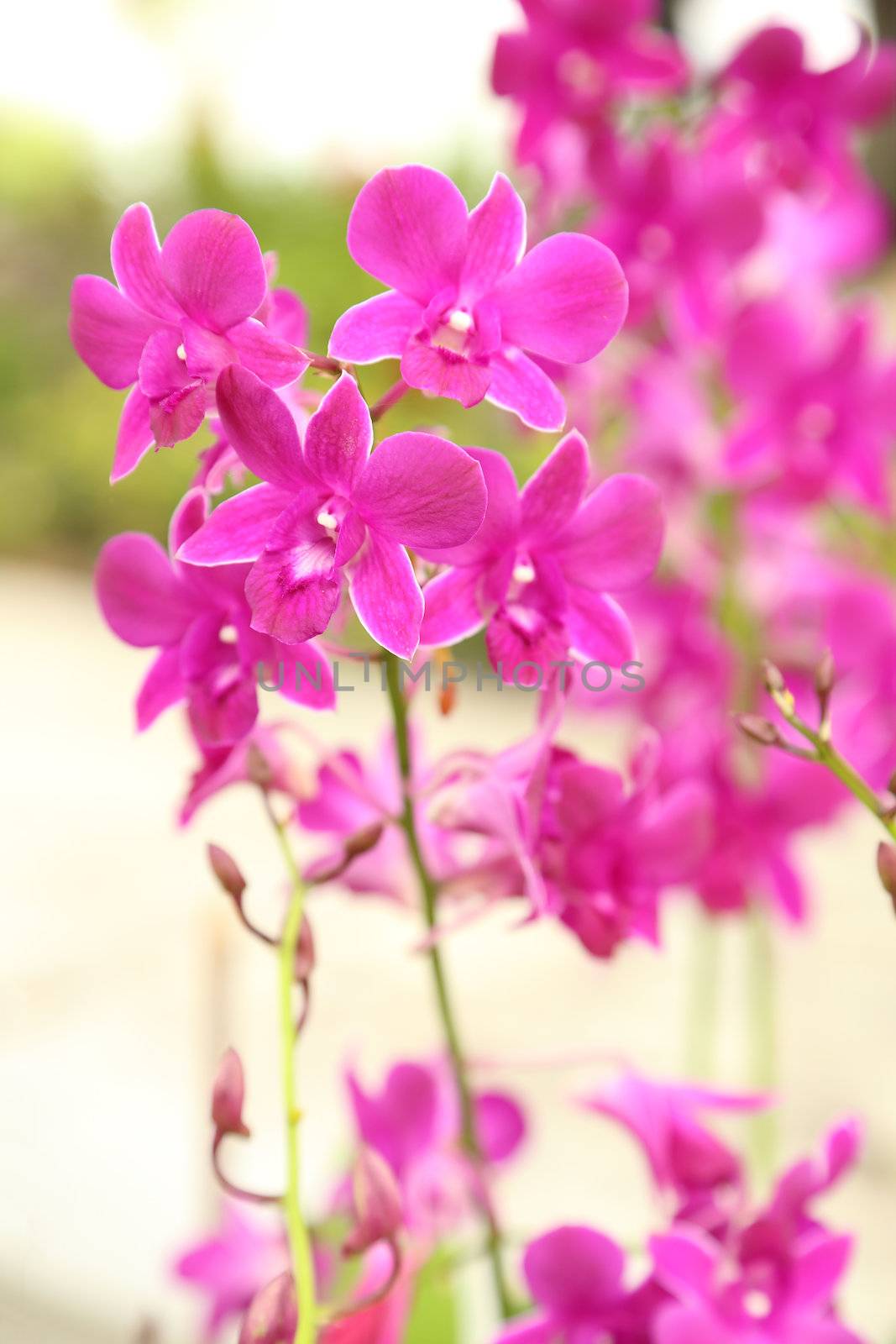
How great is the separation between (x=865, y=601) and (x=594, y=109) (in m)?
0.20

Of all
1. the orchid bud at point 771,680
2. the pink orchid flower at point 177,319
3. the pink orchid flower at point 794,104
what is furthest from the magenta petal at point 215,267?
the pink orchid flower at point 794,104

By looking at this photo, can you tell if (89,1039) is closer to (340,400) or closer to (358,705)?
(340,400)

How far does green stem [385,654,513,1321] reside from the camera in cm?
24

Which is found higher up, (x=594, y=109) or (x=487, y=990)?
(x=594, y=109)

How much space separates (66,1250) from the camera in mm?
638

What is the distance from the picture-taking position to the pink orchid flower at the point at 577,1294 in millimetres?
251

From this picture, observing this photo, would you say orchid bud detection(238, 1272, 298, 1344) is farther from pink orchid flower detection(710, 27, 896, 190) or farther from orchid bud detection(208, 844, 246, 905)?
pink orchid flower detection(710, 27, 896, 190)

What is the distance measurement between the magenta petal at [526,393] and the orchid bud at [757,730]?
0.06 metres

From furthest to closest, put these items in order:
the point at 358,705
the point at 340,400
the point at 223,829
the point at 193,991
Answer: the point at 358,705 → the point at 223,829 → the point at 193,991 → the point at 340,400

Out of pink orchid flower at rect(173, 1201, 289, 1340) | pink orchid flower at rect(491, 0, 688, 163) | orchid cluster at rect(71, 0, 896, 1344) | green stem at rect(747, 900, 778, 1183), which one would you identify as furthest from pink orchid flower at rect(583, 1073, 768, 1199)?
pink orchid flower at rect(491, 0, 688, 163)

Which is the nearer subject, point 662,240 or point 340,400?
point 340,400

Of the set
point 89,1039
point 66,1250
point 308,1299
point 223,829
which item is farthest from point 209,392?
point 223,829

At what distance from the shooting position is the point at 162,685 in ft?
0.84

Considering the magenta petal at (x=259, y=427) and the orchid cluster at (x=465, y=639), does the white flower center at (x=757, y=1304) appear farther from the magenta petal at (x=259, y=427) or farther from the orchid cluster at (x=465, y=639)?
the magenta petal at (x=259, y=427)
